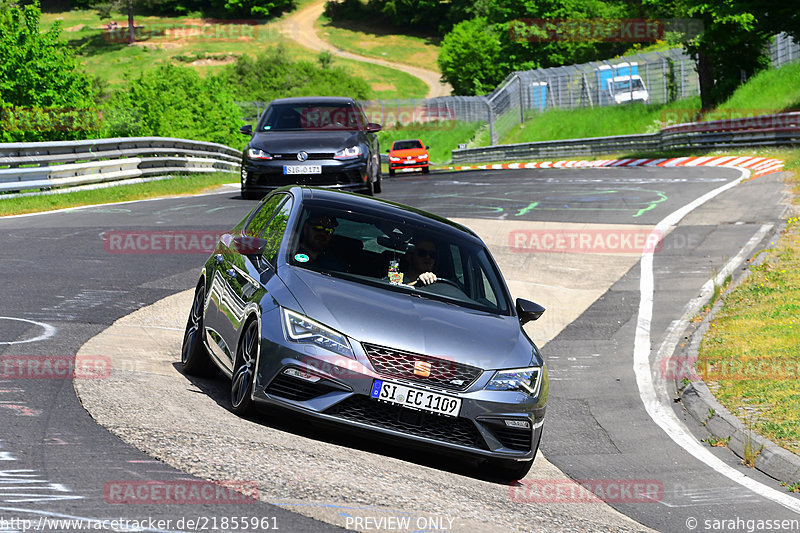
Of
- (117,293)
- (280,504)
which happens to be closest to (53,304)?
(117,293)

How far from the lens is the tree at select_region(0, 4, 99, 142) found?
113 ft

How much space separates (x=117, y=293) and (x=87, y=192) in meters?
12.9

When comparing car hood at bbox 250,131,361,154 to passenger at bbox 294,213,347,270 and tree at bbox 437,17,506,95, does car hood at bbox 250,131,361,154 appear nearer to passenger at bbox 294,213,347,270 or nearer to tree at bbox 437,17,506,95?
passenger at bbox 294,213,347,270

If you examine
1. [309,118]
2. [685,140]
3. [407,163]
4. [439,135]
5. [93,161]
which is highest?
[309,118]

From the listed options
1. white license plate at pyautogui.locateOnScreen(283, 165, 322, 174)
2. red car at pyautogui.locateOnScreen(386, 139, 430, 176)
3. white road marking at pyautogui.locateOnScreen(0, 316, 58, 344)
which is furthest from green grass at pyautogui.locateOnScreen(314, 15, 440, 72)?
white road marking at pyautogui.locateOnScreen(0, 316, 58, 344)

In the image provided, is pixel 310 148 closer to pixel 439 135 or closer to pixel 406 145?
pixel 406 145

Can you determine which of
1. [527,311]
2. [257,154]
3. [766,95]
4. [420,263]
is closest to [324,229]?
[420,263]

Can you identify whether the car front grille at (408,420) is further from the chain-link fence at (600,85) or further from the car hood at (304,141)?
the chain-link fence at (600,85)

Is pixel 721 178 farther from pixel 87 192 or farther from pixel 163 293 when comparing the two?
pixel 163 293

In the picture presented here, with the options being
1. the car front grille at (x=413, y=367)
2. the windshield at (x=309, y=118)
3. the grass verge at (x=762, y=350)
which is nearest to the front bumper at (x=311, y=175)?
the windshield at (x=309, y=118)

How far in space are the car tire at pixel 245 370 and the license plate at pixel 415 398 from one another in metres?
0.82

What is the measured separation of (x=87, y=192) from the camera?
76.9 feet

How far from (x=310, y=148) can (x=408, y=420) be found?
1264 centimetres

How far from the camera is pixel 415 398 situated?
20.7ft
